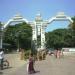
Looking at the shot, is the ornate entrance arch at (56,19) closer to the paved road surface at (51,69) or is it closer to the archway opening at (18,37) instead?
the archway opening at (18,37)

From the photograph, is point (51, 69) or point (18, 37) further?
point (18, 37)

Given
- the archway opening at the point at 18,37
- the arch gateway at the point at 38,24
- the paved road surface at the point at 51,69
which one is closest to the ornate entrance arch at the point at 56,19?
the arch gateway at the point at 38,24

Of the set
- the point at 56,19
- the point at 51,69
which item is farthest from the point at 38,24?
the point at 51,69

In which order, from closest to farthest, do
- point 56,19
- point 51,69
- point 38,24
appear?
point 51,69 → point 56,19 → point 38,24

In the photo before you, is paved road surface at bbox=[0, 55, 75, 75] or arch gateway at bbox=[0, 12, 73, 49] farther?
arch gateway at bbox=[0, 12, 73, 49]

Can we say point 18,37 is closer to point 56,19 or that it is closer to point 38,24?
point 38,24

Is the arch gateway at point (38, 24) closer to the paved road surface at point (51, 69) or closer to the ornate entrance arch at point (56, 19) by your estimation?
the ornate entrance arch at point (56, 19)

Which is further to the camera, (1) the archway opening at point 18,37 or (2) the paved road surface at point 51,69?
(1) the archway opening at point 18,37

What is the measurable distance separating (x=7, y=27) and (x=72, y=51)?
118 ft

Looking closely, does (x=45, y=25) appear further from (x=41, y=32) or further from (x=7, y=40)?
(x=7, y=40)

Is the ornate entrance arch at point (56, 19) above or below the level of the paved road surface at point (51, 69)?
above

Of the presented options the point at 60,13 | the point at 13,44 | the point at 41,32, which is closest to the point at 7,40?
the point at 13,44

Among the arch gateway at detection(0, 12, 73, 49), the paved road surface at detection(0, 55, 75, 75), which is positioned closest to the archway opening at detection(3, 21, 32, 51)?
the arch gateway at detection(0, 12, 73, 49)

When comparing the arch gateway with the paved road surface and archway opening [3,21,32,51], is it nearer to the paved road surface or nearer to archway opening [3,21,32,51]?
archway opening [3,21,32,51]
